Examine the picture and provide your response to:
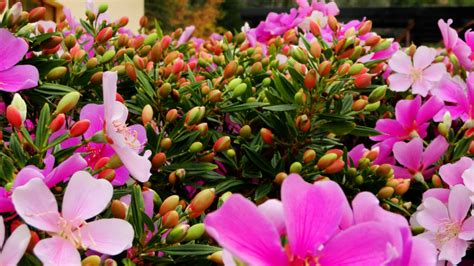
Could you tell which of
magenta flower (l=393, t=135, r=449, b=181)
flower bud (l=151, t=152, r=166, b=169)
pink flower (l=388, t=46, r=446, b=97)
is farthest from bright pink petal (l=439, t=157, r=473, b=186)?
flower bud (l=151, t=152, r=166, b=169)

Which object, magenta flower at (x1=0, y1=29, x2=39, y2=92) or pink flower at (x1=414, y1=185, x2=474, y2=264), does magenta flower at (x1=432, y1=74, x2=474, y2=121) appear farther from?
magenta flower at (x1=0, y1=29, x2=39, y2=92)

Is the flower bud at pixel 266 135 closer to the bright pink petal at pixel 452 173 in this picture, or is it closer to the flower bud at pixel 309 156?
the flower bud at pixel 309 156

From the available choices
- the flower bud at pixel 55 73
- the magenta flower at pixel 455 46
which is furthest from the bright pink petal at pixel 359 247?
the magenta flower at pixel 455 46

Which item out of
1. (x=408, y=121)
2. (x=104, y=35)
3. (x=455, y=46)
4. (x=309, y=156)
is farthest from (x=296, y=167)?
(x=455, y=46)

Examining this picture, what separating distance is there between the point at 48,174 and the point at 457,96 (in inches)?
34.6

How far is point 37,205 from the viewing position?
57 centimetres

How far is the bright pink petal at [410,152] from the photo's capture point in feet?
3.57

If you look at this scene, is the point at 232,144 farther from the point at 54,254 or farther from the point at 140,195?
the point at 54,254

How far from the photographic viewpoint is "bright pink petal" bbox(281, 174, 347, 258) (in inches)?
20.1

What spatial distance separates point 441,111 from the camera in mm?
1197

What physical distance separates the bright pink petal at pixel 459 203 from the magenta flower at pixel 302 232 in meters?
0.44

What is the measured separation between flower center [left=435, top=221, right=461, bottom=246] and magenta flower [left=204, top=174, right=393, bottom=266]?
1.36 feet

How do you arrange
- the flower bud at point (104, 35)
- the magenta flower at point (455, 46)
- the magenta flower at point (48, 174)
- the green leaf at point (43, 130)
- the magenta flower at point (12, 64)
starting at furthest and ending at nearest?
the magenta flower at point (455, 46) → the flower bud at point (104, 35) → the magenta flower at point (12, 64) → the green leaf at point (43, 130) → the magenta flower at point (48, 174)

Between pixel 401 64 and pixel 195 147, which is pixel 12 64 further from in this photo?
pixel 401 64
